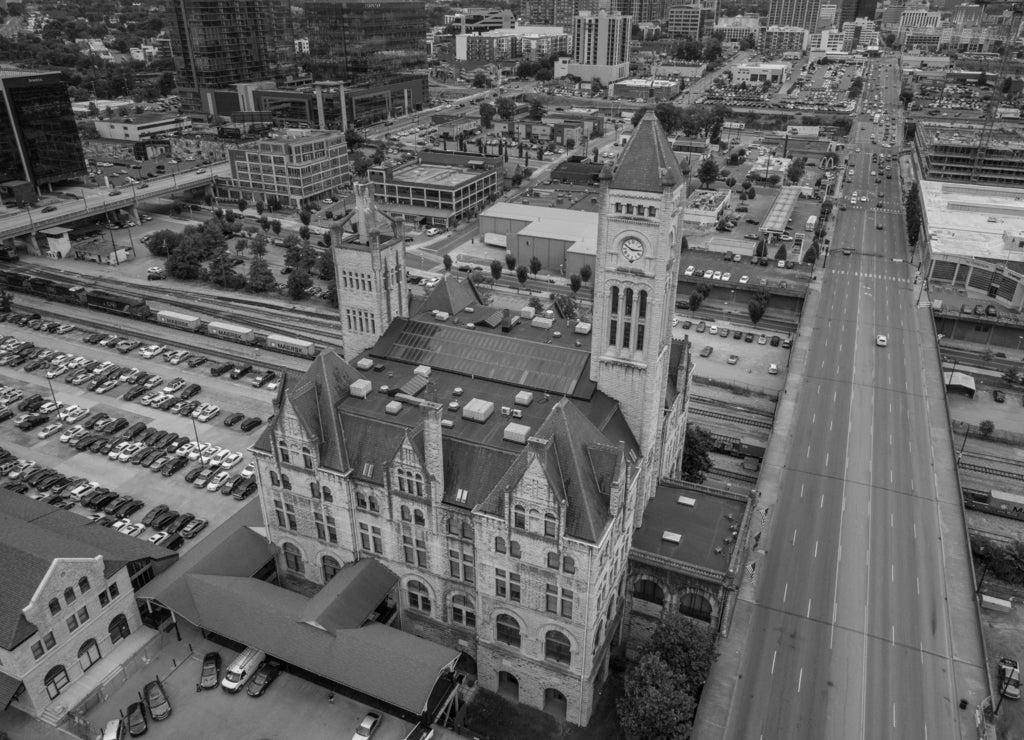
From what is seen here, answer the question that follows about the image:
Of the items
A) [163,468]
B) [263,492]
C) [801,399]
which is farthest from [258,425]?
[801,399]

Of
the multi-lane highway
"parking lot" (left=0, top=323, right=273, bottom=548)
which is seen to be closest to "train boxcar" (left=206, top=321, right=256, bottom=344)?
"parking lot" (left=0, top=323, right=273, bottom=548)

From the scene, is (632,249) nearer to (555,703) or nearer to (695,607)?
(695,607)

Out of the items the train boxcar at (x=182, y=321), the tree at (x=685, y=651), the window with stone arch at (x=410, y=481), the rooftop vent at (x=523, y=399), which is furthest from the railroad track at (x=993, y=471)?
the train boxcar at (x=182, y=321)

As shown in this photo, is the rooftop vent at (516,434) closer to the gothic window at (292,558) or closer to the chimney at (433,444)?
the chimney at (433,444)

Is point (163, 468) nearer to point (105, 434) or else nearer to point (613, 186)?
point (105, 434)

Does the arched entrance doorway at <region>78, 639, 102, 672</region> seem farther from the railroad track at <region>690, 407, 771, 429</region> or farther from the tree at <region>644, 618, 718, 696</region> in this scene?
the railroad track at <region>690, 407, 771, 429</region>

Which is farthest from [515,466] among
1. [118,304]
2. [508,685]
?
[118,304]
